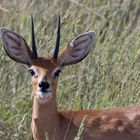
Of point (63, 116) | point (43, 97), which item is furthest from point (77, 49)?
point (43, 97)

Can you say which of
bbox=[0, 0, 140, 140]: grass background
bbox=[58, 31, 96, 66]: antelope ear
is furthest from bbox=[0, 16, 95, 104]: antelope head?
bbox=[0, 0, 140, 140]: grass background

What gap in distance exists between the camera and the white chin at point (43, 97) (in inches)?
251

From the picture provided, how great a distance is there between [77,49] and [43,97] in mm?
689

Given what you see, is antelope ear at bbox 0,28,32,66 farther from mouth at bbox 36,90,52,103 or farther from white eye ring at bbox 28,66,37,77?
mouth at bbox 36,90,52,103

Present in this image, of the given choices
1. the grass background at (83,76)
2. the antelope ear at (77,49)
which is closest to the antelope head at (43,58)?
the antelope ear at (77,49)

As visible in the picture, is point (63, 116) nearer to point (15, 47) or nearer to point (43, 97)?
point (43, 97)

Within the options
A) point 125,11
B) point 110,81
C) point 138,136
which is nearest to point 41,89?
point 138,136

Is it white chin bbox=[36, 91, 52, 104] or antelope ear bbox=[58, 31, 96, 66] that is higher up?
antelope ear bbox=[58, 31, 96, 66]

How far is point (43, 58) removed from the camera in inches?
262

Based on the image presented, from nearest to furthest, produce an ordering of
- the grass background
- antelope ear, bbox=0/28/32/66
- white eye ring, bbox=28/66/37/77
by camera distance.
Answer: white eye ring, bbox=28/66/37/77, antelope ear, bbox=0/28/32/66, the grass background

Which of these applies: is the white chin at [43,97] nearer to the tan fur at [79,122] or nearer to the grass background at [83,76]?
the tan fur at [79,122]

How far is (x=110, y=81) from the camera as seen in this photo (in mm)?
7617

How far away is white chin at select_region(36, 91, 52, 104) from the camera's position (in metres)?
6.39

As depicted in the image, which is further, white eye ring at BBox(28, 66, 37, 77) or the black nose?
white eye ring at BBox(28, 66, 37, 77)
